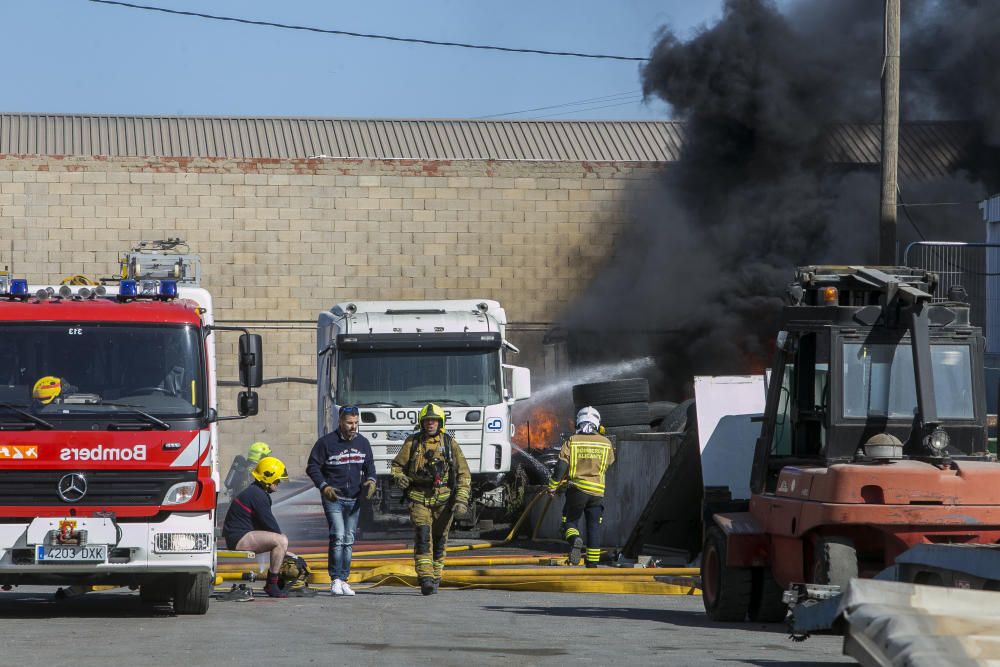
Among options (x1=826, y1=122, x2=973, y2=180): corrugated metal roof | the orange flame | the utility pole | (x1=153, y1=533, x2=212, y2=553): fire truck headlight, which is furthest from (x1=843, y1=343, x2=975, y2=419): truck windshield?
(x1=826, y1=122, x2=973, y2=180): corrugated metal roof

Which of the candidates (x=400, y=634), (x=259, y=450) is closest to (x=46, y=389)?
(x=400, y=634)

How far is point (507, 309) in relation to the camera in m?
33.6

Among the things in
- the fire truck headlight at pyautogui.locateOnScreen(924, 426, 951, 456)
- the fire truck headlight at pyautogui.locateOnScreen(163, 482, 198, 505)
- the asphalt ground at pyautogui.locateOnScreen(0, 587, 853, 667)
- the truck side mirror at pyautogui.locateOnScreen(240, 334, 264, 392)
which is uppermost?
the truck side mirror at pyautogui.locateOnScreen(240, 334, 264, 392)

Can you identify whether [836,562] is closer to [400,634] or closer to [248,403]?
[400,634]

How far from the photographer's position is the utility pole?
17.6 meters

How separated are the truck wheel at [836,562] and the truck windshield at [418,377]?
10.4 m

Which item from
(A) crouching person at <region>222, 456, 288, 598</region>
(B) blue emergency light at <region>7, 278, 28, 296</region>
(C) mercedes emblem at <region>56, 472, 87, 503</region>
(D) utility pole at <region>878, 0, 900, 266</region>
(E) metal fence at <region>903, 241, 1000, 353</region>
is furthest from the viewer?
(E) metal fence at <region>903, 241, 1000, 353</region>

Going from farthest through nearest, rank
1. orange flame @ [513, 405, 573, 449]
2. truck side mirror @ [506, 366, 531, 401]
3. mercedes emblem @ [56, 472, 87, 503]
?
orange flame @ [513, 405, 573, 449] < truck side mirror @ [506, 366, 531, 401] < mercedes emblem @ [56, 472, 87, 503]

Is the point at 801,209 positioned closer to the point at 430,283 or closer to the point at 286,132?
the point at 430,283

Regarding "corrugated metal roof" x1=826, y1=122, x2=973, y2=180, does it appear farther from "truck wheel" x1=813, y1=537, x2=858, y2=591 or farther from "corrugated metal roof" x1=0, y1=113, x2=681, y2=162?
"truck wheel" x1=813, y1=537, x2=858, y2=591

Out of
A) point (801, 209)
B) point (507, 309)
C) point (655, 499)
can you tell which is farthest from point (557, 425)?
point (655, 499)

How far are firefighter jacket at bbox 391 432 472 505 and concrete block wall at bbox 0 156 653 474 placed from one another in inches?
753

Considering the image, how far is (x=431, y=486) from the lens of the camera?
13.0m

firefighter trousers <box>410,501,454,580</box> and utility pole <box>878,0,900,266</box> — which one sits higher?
utility pole <box>878,0,900,266</box>
